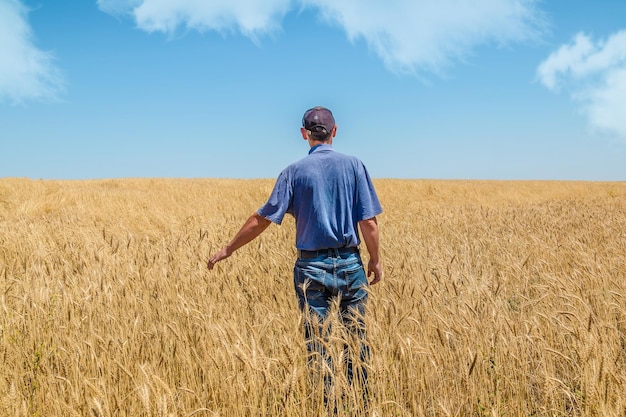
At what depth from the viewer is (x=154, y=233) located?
10.2 m

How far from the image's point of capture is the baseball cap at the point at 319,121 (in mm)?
2609

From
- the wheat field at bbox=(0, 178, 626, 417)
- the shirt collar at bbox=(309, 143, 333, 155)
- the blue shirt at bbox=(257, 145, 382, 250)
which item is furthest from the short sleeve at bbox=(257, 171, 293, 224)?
the wheat field at bbox=(0, 178, 626, 417)

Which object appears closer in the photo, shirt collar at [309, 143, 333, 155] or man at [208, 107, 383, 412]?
man at [208, 107, 383, 412]

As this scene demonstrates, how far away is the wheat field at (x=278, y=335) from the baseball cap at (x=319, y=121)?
3.50 ft

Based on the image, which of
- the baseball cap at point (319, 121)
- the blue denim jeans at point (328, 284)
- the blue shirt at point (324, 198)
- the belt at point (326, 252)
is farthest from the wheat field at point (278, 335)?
the baseball cap at point (319, 121)

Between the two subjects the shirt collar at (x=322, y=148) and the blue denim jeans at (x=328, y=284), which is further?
the shirt collar at (x=322, y=148)

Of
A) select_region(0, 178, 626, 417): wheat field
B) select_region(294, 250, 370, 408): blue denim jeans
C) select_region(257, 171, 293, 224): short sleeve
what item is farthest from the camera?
select_region(257, 171, 293, 224): short sleeve

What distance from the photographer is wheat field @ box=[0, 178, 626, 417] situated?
2.04 meters

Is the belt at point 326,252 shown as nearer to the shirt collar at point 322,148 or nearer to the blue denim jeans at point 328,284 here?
the blue denim jeans at point 328,284

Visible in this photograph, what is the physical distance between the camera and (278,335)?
2.98 meters

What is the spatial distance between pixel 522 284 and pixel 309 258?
2980mm

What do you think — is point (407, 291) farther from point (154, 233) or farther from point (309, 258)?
point (154, 233)

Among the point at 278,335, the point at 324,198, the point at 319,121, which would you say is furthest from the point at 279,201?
the point at 278,335

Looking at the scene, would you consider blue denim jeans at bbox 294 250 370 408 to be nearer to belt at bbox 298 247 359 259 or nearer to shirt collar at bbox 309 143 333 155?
belt at bbox 298 247 359 259
